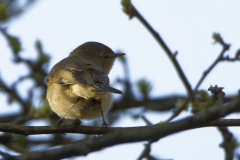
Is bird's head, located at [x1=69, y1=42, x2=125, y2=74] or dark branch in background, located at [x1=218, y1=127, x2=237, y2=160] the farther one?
bird's head, located at [x1=69, y1=42, x2=125, y2=74]

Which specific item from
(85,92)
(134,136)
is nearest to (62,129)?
(85,92)

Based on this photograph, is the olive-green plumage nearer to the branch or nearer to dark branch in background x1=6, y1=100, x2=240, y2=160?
the branch

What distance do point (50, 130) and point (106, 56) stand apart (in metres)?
4.16

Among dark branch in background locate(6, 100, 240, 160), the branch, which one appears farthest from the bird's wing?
dark branch in background locate(6, 100, 240, 160)

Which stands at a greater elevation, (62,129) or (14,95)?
(14,95)

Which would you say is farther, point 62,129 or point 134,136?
point 62,129

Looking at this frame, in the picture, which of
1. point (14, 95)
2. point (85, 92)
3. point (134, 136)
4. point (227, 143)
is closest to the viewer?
point (134, 136)

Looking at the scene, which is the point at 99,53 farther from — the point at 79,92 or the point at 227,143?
the point at 227,143

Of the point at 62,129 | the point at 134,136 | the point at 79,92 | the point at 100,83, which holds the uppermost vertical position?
the point at 100,83

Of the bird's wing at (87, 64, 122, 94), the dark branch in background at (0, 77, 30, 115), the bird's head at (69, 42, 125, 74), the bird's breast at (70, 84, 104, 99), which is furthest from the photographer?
the bird's head at (69, 42, 125, 74)

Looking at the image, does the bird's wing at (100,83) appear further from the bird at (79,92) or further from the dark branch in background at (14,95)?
the dark branch in background at (14,95)

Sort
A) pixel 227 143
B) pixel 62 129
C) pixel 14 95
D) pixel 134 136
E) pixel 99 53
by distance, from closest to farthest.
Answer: pixel 134 136, pixel 62 129, pixel 227 143, pixel 14 95, pixel 99 53

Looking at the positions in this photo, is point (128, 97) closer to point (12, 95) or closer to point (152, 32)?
point (12, 95)

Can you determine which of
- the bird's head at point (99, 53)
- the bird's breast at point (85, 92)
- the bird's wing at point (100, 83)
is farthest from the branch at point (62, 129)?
the bird's head at point (99, 53)
